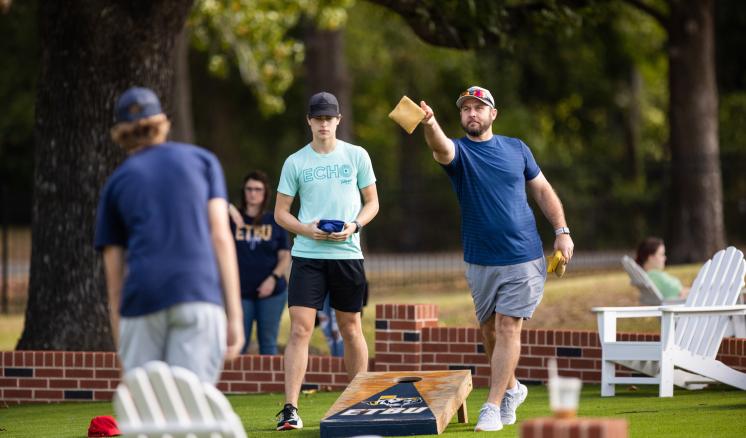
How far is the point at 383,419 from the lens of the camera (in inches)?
283

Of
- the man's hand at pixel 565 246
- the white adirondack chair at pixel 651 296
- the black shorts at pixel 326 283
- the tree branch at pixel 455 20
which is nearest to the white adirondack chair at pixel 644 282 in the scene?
the white adirondack chair at pixel 651 296

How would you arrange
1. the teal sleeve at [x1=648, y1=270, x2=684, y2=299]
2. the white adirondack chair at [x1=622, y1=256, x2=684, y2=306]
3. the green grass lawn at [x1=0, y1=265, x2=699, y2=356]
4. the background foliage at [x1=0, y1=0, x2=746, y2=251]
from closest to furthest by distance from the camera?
the white adirondack chair at [x1=622, y1=256, x2=684, y2=306] → the teal sleeve at [x1=648, y1=270, x2=684, y2=299] → the green grass lawn at [x1=0, y1=265, x2=699, y2=356] → the background foliage at [x1=0, y1=0, x2=746, y2=251]

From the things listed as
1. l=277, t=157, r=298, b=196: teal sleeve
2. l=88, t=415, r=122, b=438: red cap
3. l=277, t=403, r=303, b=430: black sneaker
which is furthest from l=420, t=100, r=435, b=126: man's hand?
l=88, t=415, r=122, b=438: red cap

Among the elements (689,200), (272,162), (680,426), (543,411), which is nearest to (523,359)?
(543,411)

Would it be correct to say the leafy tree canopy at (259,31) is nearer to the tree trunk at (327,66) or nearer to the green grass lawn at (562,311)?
the tree trunk at (327,66)

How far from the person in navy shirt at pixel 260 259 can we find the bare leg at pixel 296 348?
3.00 m

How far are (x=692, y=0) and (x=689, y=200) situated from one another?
3013 millimetres

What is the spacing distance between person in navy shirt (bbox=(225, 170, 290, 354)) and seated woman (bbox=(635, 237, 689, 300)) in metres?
3.32

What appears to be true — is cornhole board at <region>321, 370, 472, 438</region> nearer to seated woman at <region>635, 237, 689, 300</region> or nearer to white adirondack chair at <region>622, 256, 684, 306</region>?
white adirondack chair at <region>622, 256, 684, 306</region>

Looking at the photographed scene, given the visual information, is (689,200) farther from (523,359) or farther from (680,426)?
(680,426)

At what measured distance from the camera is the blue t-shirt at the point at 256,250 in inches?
432

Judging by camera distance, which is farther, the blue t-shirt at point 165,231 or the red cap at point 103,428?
the red cap at point 103,428

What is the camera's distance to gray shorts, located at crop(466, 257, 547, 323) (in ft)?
24.8

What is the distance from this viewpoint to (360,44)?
32719 mm
